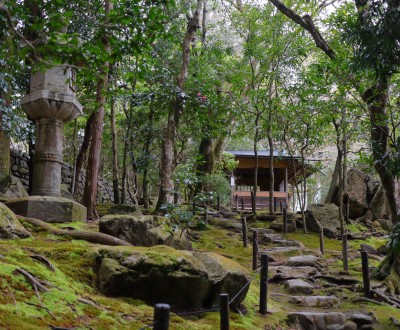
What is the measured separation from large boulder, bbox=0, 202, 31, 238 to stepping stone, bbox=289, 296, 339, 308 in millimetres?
4903

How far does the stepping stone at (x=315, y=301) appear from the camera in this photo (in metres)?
7.32

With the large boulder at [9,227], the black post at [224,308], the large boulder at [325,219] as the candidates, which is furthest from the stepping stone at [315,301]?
the large boulder at [325,219]

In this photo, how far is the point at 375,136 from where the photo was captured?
8.85 meters

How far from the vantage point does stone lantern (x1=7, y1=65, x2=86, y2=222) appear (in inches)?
317

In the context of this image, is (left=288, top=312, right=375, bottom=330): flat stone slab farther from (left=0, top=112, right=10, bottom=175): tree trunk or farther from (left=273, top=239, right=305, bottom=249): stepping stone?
(left=0, top=112, right=10, bottom=175): tree trunk

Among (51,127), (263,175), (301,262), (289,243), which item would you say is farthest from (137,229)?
(263,175)

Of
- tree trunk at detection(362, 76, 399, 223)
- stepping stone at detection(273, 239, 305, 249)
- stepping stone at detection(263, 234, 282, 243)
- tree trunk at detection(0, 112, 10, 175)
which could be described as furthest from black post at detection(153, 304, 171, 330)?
stepping stone at detection(263, 234, 282, 243)

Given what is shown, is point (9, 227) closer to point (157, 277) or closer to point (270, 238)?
point (157, 277)

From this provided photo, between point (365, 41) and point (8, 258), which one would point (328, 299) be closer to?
point (365, 41)

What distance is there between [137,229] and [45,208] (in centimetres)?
201

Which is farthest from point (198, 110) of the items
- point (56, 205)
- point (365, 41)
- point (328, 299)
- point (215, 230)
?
point (365, 41)

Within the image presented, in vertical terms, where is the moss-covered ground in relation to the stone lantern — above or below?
below

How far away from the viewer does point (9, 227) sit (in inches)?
232

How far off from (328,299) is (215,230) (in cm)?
753
